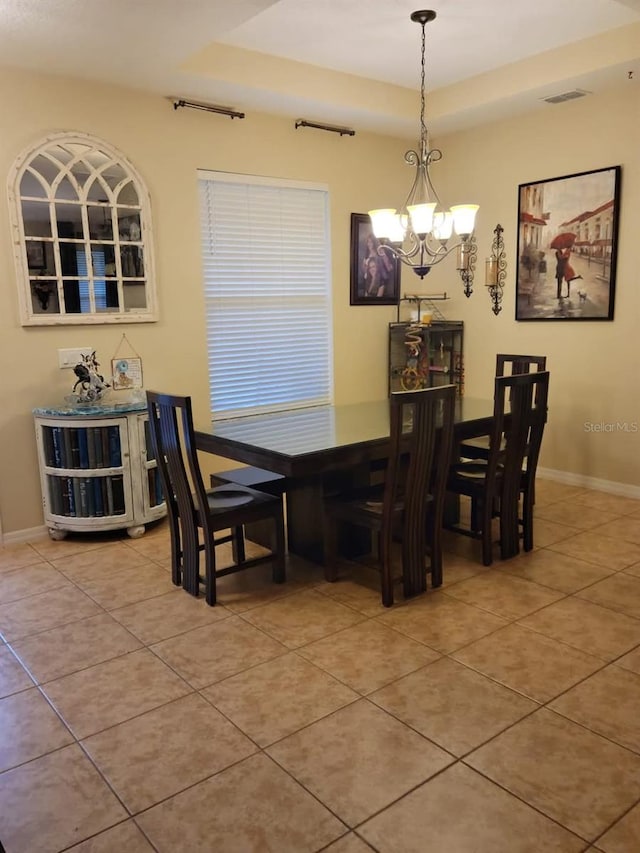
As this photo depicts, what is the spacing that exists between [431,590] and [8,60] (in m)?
3.51

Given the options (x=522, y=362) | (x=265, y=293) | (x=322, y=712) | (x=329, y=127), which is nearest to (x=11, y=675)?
(x=322, y=712)

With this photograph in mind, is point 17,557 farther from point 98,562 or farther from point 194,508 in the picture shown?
point 194,508

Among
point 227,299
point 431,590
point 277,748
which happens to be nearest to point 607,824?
point 277,748

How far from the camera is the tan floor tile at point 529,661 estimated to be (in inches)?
91.5

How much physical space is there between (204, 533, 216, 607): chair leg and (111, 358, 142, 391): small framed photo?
5.09ft

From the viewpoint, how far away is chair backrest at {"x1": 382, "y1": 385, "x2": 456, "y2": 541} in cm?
273

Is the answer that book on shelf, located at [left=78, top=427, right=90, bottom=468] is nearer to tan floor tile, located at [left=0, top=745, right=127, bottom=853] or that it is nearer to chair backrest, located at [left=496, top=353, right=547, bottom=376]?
tan floor tile, located at [left=0, top=745, right=127, bottom=853]

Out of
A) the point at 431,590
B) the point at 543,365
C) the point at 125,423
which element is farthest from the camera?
the point at 543,365

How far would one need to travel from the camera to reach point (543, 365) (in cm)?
410

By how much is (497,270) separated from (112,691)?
159 inches

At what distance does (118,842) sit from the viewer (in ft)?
5.49

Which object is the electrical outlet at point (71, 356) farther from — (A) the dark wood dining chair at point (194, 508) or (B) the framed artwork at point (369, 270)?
(B) the framed artwork at point (369, 270)

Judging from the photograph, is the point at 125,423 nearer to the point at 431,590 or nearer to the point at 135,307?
the point at 135,307

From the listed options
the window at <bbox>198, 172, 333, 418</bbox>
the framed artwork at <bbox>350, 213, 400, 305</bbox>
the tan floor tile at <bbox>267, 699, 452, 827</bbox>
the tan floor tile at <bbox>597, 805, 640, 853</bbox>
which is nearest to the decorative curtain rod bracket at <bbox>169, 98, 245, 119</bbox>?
the window at <bbox>198, 172, 333, 418</bbox>
